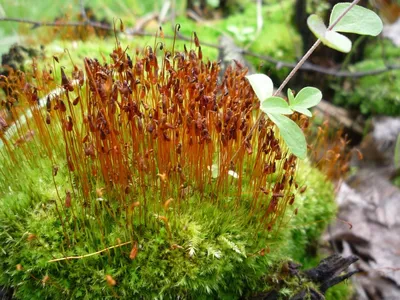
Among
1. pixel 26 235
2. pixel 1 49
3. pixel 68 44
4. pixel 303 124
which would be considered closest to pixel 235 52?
pixel 68 44

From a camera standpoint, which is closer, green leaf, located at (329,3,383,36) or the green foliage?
green leaf, located at (329,3,383,36)

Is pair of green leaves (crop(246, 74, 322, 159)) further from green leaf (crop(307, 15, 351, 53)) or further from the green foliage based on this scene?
the green foliage

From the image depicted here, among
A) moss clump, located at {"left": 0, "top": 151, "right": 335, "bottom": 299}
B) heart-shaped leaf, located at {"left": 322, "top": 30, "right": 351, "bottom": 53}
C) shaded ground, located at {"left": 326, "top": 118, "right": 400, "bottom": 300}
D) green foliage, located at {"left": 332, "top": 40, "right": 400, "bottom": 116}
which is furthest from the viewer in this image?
green foliage, located at {"left": 332, "top": 40, "right": 400, "bottom": 116}

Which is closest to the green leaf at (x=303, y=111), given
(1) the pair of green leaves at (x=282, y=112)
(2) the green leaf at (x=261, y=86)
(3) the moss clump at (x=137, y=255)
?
(1) the pair of green leaves at (x=282, y=112)

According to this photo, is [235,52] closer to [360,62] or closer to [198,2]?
[360,62]

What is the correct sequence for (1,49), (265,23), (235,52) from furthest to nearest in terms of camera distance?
Result: (265,23) → (235,52) → (1,49)

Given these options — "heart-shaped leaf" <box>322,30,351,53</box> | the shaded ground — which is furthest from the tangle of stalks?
the shaded ground
